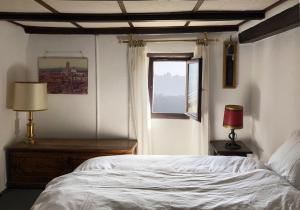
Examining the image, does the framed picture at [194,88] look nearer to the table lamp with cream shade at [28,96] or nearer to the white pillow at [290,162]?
the white pillow at [290,162]

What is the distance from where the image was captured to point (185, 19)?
3240 mm

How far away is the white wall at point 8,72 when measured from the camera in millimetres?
3828

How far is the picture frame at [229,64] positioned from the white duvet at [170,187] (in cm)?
159

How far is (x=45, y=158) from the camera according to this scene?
13.0 ft

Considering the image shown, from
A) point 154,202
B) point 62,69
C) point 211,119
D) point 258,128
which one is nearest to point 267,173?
point 154,202

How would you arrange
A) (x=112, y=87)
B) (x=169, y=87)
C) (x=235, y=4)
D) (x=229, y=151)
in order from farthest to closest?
(x=169, y=87)
(x=112, y=87)
(x=229, y=151)
(x=235, y=4)

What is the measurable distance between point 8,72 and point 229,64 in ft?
9.39

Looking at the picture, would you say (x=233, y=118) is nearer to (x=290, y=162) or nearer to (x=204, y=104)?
(x=204, y=104)

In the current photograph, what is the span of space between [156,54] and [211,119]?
3.88 feet

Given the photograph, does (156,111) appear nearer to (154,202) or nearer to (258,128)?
(258,128)

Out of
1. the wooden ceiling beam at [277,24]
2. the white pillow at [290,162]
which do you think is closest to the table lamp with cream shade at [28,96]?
the wooden ceiling beam at [277,24]

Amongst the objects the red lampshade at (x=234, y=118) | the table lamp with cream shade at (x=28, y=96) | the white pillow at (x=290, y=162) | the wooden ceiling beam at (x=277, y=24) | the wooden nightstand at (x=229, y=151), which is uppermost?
the wooden ceiling beam at (x=277, y=24)

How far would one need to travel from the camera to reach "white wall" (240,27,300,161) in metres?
2.82

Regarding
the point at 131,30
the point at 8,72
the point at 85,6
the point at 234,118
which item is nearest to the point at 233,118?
the point at 234,118
